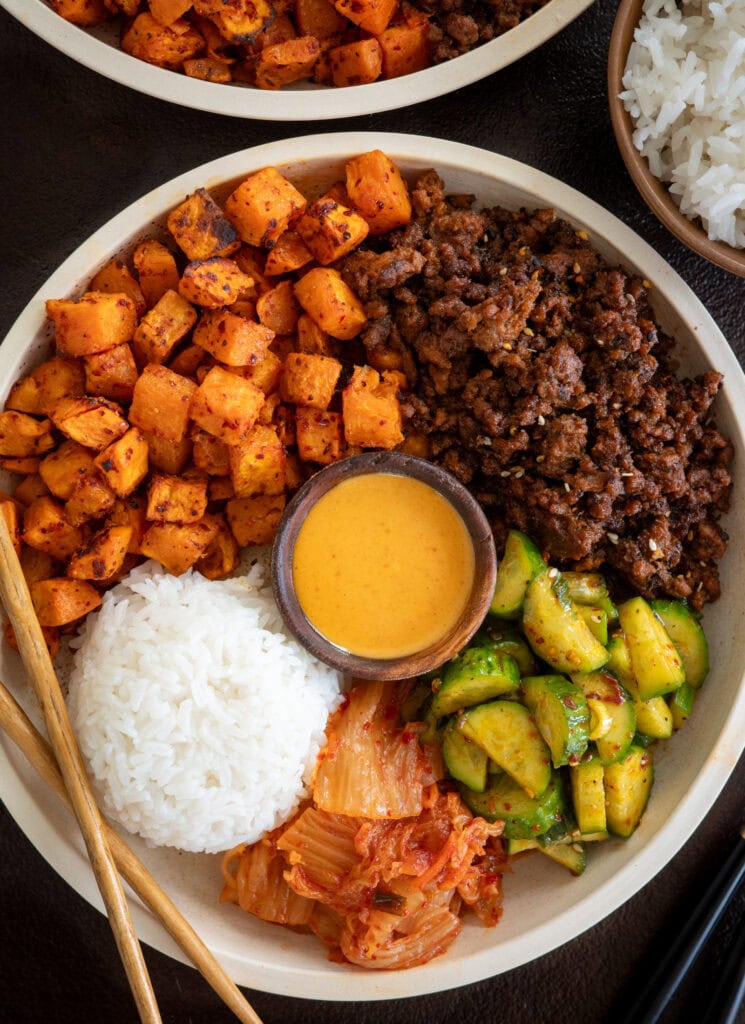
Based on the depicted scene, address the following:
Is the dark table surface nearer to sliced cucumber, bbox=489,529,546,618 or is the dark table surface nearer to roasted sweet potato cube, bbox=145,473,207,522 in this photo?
roasted sweet potato cube, bbox=145,473,207,522

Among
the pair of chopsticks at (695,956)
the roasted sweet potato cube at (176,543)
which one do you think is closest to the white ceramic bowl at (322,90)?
the roasted sweet potato cube at (176,543)

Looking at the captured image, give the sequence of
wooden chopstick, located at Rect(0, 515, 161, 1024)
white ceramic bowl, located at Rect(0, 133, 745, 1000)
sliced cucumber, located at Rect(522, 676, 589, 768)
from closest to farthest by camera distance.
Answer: wooden chopstick, located at Rect(0, 515, 161, 1024), sliced cucumber, located at Rect(522, 676, 589, 768), white ceramic bowl, located at Rect(0, 133, 745, 1000)

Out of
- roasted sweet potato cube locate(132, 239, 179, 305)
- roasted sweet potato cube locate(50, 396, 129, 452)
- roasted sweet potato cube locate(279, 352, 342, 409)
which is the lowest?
roasted sweet potato cube locate(50, 396, 129, 452)

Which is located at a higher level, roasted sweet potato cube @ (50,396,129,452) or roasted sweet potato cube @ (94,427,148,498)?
roasted sweet potato cube @ (50,396,129,452)

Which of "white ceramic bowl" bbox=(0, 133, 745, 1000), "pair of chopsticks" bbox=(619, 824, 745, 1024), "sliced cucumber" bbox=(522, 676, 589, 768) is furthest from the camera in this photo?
"pair of chopsticks" bbox=(619, 824, 745, 1024)

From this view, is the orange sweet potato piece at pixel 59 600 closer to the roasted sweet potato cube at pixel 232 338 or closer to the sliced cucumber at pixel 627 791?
the roasted sweet potato cube at pixel 232 338

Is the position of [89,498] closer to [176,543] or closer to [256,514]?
[176,543]

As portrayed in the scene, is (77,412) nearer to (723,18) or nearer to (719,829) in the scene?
(723,18)

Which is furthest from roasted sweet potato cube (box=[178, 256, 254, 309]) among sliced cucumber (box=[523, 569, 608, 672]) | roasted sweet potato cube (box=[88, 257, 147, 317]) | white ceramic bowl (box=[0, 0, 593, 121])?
sliced cucumber (box=[523, 569, 608, 672])

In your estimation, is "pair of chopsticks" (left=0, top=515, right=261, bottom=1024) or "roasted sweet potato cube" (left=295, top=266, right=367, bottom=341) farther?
"roasted sweet potato cube" (left=295, top=266, right=367, bottom=341)
